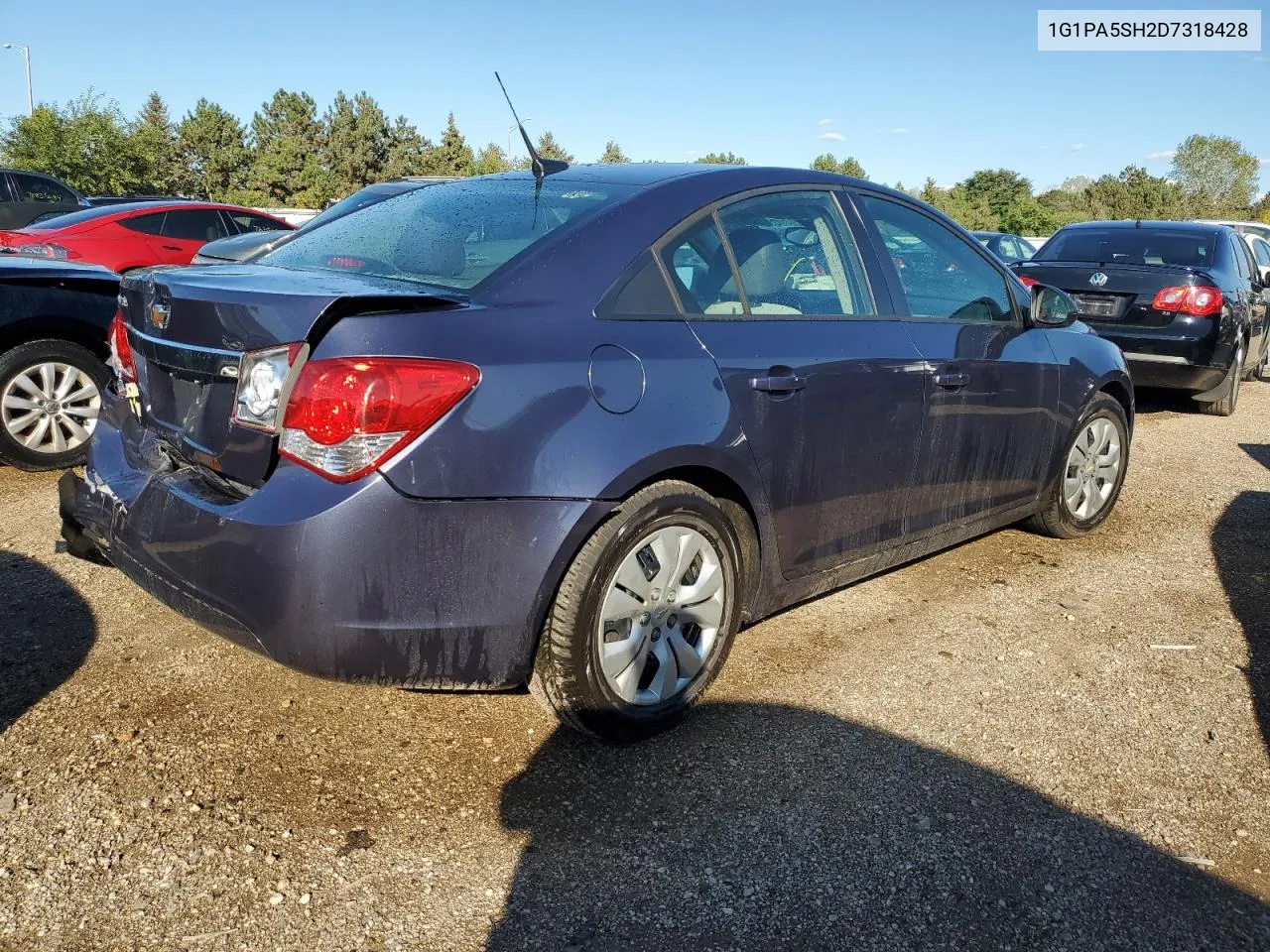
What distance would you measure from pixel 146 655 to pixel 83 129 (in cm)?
4344

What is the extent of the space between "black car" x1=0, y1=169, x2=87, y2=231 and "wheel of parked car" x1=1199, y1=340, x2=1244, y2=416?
1598 centimetres

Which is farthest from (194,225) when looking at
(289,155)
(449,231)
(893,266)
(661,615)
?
(289,155)

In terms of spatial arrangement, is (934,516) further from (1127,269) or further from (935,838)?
(1127,269)

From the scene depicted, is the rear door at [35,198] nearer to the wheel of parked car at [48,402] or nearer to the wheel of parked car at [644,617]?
the wheel of parked car at [48,402]

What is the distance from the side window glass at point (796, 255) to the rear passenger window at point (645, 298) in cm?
37

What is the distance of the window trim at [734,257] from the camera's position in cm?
300

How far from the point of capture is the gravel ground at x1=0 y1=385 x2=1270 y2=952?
7.45 feet

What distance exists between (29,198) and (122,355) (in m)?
16.1

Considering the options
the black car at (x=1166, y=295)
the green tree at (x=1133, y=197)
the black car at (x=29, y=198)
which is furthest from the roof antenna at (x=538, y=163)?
the green tree at (x=1133, y=197)

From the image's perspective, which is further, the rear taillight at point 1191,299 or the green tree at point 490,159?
the green tree at point 490,159

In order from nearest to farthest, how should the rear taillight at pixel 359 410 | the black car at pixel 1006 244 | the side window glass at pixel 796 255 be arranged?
the rear taillight at pixel 359 410 < the side window glass at pixel 796 255 < the black car at pixel 1006 244

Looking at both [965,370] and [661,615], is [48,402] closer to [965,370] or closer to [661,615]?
[661,615]

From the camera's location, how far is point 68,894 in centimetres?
226

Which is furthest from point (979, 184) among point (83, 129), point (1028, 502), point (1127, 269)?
point (1028, 502)
